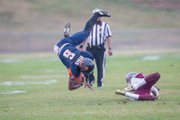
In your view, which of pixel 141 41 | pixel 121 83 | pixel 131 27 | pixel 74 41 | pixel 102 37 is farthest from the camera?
pixel 131 27

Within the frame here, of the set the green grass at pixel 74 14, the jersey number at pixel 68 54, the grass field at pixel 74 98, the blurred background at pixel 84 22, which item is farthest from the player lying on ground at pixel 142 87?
the green grass at pixel 74 14

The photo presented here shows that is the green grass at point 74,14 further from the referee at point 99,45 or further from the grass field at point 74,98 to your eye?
the referee at point 99,45

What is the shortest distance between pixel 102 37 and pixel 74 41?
127 inches

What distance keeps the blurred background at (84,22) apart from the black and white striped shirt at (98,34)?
22.4 meters

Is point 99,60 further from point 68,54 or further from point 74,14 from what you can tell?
point 74,14

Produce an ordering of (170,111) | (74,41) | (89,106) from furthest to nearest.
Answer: (74,41) < (89,106) < (170,111)

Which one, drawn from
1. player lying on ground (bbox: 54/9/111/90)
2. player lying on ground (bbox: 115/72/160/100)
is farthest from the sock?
player lying on ground (bbox: 54/9/111/90)

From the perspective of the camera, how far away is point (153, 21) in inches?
2144

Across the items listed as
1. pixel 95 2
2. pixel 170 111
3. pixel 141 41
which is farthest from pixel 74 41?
pixel 95 2

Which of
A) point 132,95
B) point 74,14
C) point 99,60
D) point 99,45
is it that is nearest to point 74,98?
point 132,95

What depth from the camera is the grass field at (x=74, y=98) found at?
13.9 m

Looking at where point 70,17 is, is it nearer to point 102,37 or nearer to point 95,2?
point 95,2

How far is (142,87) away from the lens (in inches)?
623

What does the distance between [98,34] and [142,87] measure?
493 cm
